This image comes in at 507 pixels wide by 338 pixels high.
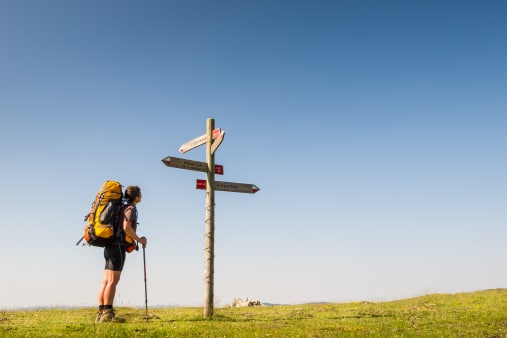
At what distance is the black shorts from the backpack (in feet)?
0.55

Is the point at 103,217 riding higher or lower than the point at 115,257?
higher

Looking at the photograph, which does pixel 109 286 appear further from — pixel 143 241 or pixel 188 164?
pixel 188 164

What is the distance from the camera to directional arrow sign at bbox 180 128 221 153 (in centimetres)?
1385

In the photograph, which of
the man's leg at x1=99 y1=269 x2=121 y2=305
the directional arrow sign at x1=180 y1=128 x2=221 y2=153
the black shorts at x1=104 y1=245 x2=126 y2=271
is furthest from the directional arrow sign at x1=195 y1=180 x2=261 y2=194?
the man's leg at x1=99 y1=269 x2=121 y2=305

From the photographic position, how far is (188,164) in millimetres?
13234

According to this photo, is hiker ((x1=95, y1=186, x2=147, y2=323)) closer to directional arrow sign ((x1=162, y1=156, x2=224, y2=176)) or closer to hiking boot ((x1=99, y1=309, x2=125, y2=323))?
hiking boot ((x1=99, y1=309, x2=125, y2=323))

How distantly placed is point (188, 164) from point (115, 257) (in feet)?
14.0

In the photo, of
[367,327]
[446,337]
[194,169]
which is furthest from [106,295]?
[446,337]

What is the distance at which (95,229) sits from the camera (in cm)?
946

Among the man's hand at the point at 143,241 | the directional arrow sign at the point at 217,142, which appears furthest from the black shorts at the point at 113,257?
the directional arrow sign at the point at 217,142

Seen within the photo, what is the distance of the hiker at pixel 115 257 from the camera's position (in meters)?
9.62

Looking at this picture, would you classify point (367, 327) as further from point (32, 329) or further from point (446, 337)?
point (32, 329)

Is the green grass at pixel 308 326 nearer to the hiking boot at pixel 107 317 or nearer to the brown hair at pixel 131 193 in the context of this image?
the hiking boot at pixel 107 317

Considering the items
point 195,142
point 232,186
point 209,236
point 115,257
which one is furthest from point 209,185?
point 115,257
